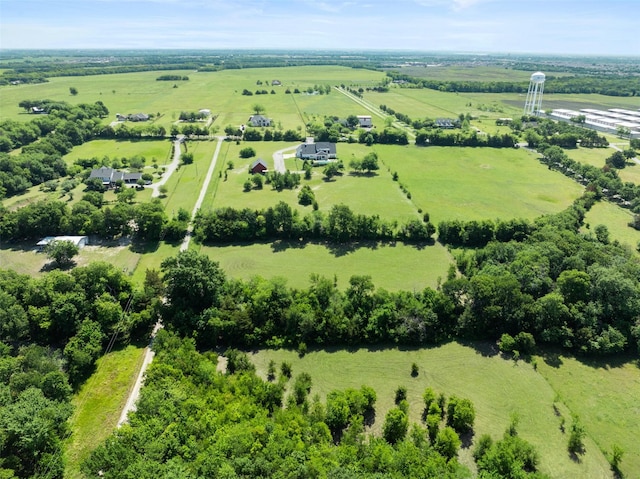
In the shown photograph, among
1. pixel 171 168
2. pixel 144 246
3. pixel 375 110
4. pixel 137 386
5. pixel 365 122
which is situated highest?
pixel 375 110

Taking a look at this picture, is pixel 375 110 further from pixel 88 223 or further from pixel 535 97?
pixel 88 223

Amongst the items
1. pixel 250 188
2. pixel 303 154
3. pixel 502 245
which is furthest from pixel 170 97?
pixel 502 245

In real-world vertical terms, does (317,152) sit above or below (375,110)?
below

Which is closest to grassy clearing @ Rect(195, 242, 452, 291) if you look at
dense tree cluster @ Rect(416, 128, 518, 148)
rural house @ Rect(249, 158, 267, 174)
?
rural house @ Rect(249, 158, 267, 174)

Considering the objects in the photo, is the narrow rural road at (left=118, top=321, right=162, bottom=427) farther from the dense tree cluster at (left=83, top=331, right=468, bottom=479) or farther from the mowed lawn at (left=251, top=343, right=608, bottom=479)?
the mowed lawn at (left=251, top=343, right=608, bottom=479)

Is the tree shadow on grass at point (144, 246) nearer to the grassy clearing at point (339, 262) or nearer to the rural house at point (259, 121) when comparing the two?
the grassy clearing at point (339, 262)

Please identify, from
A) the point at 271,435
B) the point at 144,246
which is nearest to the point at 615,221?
the point at 271,435
